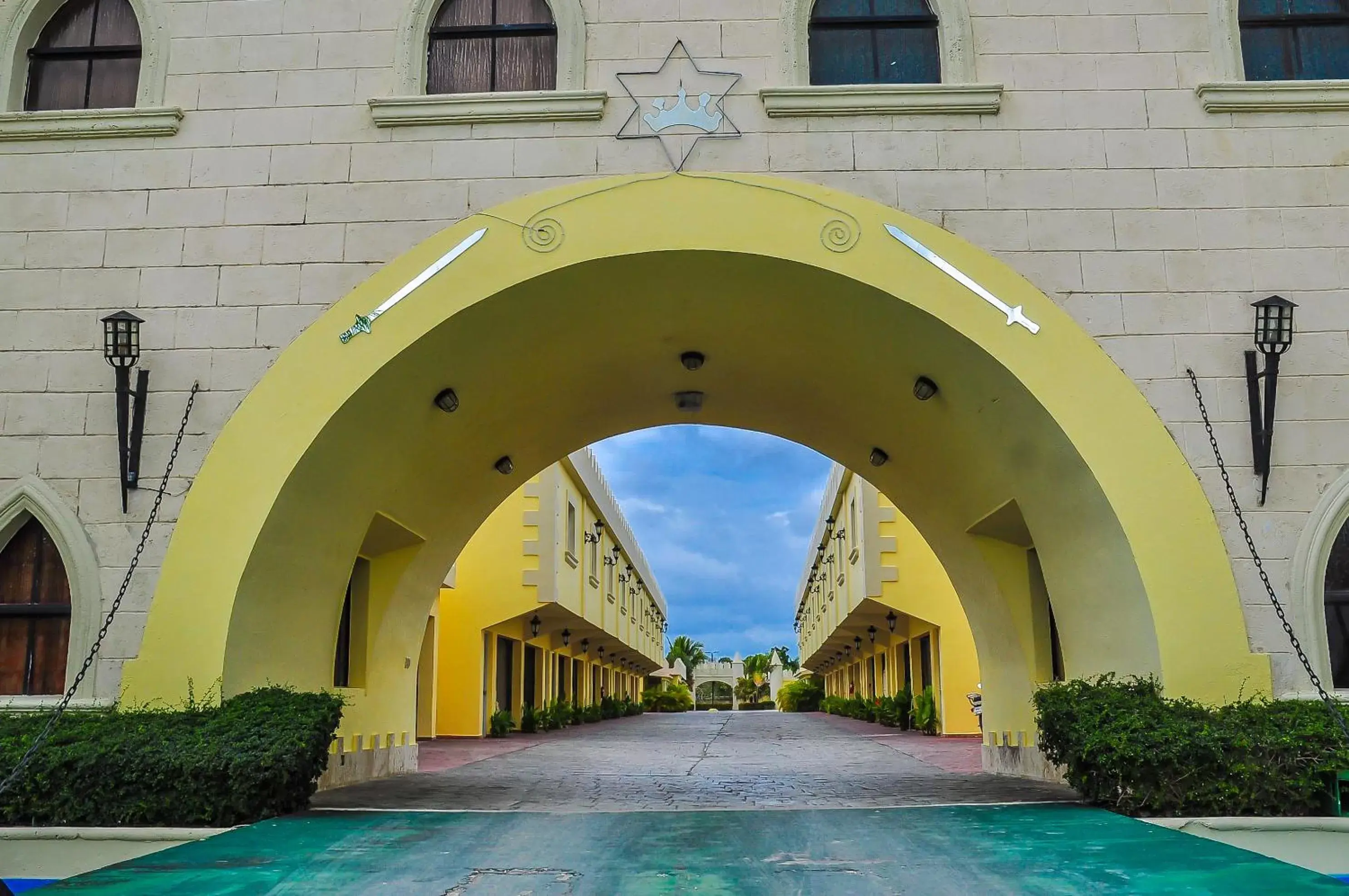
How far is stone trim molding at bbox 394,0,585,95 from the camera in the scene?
8750 mm

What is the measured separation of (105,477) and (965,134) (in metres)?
6.80

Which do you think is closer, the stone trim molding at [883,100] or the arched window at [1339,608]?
the arched window at [1339,608]

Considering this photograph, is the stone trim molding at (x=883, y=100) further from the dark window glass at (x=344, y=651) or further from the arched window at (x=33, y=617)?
the arched window at (x=33, y=617)

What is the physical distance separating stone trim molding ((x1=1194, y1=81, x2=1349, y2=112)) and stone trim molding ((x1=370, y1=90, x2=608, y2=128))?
4.56 metres

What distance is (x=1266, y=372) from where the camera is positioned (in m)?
7.91

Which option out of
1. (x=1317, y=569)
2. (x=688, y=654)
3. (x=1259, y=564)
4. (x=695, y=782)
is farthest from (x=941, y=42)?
(x=688, y=654)

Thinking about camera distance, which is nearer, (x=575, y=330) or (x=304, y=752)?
(x=304, y=752)

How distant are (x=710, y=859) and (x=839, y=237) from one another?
173 inches

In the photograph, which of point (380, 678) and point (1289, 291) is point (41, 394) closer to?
point (380, 678)

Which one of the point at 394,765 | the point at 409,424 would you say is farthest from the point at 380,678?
the point at 409,424

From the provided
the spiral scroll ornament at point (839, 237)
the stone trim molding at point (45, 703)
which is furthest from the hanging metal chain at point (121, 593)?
the spiral scroll ornament at point (839, 237)

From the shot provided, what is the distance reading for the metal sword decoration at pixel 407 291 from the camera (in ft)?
27.2

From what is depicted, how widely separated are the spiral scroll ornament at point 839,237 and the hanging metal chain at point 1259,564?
2542 millimetres

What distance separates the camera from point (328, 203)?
8.66 m
